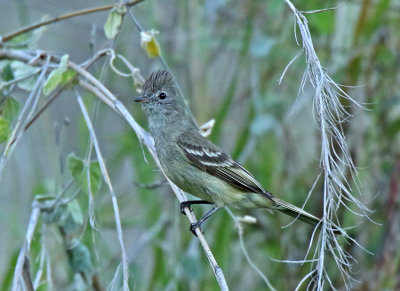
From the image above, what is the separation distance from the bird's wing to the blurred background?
25.0 inches

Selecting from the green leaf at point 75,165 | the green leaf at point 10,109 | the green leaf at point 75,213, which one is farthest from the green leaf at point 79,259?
the green leaf at point 10,109

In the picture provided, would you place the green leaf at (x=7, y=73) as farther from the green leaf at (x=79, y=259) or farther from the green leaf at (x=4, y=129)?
the green leaf at (x=79, y=259)

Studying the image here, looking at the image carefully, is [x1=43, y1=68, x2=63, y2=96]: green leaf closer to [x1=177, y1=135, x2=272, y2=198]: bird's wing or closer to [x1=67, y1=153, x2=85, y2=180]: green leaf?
[x1=67, y1=153, x2=85, y2=180]: green leaf

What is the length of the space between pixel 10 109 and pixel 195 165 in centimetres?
112

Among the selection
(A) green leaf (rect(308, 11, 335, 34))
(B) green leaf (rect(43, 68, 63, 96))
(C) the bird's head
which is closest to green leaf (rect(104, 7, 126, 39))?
(B) green leaf (rect(43, 68, 63, 96))

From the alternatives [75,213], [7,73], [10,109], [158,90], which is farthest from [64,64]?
[158,90]

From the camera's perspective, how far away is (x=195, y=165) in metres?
3.78

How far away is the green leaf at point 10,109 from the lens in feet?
11.0

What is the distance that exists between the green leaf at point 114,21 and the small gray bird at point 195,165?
58cm

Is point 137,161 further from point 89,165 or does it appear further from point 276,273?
point 89,165

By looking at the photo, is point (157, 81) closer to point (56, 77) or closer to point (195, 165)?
point (195, 165)

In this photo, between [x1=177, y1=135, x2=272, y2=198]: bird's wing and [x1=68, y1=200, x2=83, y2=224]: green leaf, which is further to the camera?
[x1=177, y1=135, x2=272, y2=198]: bird's wing

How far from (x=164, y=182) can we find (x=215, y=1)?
2.27 metres

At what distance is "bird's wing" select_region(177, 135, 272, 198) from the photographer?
12.3 ft
